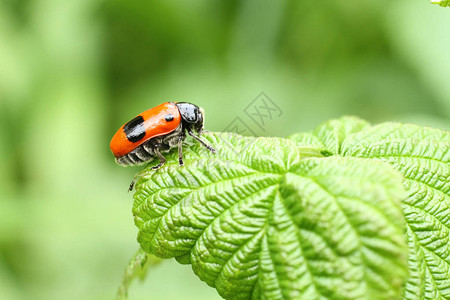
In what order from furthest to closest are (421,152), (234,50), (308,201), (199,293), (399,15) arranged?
(234,50) → (399,15) → (199,293) → (421,152) → (308,201)

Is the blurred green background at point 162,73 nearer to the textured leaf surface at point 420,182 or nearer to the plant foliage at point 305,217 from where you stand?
the textured leaf surface at point 420,182

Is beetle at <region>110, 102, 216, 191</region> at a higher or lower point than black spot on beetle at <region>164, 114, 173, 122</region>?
lower

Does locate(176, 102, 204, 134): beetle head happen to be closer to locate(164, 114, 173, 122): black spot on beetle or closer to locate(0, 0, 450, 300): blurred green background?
locate(164, 114, 173, 122): black spot on beetle

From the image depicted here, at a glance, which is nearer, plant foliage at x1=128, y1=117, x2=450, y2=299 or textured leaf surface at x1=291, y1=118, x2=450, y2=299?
plant foliage at x1=128, y1=117, x2=450, y2=299

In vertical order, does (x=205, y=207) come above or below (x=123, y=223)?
above

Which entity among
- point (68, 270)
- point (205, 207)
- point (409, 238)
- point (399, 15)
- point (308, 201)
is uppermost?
point (399, 15)

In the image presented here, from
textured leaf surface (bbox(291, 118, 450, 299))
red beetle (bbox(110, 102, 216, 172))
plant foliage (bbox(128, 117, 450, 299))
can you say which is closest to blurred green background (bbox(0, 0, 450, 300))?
red beetle (bbox(110, 102, 216, 172))

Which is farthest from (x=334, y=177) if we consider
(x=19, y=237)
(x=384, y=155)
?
(x=19, y=237)

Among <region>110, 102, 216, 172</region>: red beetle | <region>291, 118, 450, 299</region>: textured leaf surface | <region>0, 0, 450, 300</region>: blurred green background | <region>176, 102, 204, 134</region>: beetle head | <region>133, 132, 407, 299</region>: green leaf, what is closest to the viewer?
<region>133, 132, 407, 299</region>: green leaf

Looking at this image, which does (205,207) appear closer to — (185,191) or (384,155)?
(185,191)
